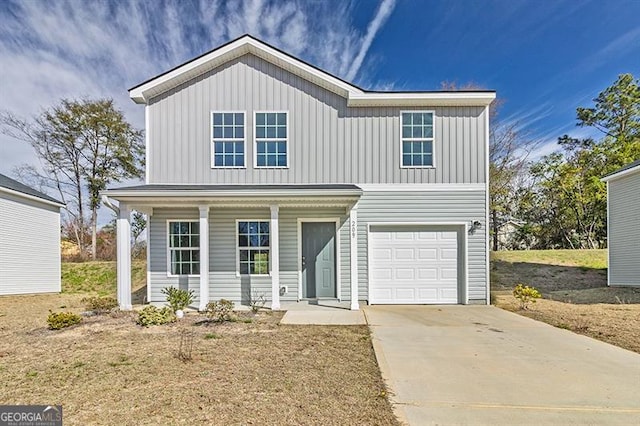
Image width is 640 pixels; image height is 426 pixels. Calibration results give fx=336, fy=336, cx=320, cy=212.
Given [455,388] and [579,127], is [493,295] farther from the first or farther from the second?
[579,127]

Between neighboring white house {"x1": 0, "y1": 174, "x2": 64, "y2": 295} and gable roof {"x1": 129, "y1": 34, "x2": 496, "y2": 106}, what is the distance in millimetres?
7500

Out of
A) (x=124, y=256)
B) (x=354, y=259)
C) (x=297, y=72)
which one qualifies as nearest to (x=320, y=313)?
(x=354, y=259)

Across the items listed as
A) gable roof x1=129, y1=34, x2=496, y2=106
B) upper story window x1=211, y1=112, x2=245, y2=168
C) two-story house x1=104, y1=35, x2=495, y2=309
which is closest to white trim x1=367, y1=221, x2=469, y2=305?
two-story house x1=104, y1=35, x2=495, y2=309

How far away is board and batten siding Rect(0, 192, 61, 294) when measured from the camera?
39.9 ft

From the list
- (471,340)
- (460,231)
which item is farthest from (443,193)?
(471,340)

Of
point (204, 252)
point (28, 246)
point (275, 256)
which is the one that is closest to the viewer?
point (275, 256)

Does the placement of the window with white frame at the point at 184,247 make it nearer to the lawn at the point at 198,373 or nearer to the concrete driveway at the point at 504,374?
the lawn at the point at 198,373

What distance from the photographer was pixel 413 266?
9.45 metres

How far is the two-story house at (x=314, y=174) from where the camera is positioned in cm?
938

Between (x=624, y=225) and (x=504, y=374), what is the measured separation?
11231 mm

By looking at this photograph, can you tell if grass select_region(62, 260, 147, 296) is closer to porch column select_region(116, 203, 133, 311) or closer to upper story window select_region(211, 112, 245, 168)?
porch column select_region(116, 203, 133, 311)

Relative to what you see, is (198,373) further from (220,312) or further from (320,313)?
(320,313)

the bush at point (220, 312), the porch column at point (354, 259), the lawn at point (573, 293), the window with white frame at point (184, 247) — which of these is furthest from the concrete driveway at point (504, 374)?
the window with white frame at point (184, 247)

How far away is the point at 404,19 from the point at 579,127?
1712 cm
